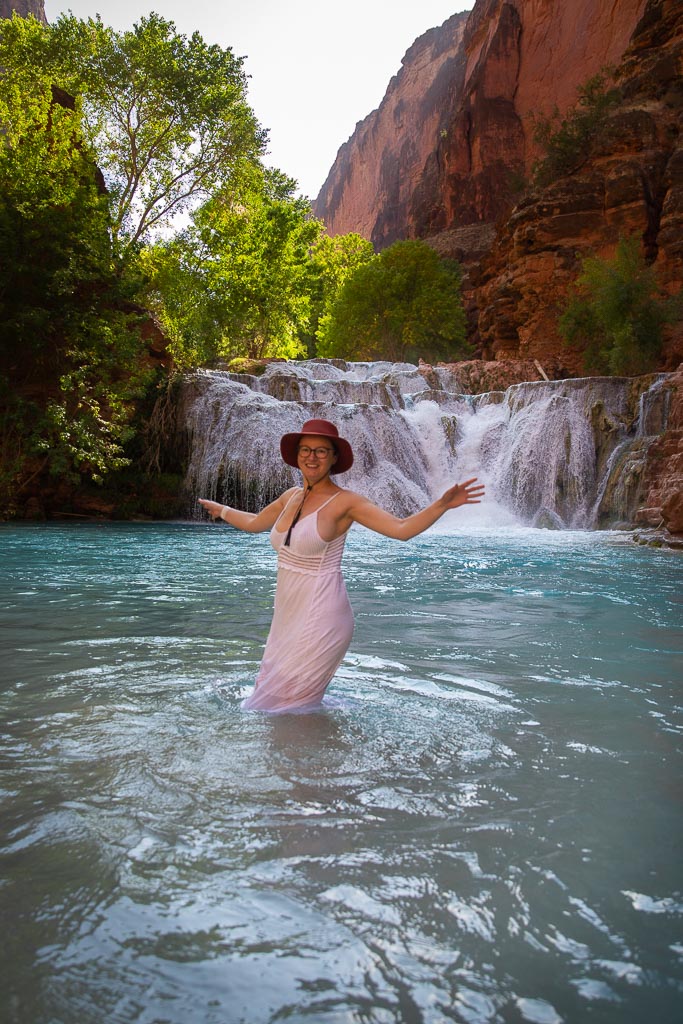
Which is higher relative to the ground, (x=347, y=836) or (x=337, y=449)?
(x=337, y=449)

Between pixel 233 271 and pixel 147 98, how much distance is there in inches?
296

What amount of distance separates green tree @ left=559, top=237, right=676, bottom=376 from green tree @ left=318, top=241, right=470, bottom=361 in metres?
11.9

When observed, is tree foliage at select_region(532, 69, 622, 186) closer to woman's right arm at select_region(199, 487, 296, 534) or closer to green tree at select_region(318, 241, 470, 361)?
green tree at select_region(318, 241, 470, 361)

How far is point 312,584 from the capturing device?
346cm

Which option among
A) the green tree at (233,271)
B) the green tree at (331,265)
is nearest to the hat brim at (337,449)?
the green tree at (233,271)

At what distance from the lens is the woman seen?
135 inches

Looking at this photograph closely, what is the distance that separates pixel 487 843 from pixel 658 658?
10.2 feet

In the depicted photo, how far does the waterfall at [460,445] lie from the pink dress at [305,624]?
607 inches

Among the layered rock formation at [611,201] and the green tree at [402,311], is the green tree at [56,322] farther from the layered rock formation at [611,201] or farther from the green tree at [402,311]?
the green tree at [402,311]

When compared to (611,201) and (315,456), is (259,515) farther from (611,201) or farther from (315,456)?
(611,201)

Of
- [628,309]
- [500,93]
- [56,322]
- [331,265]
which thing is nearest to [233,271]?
[56,322]

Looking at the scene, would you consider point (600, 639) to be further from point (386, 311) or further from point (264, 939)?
point (386, 311)

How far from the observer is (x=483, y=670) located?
4512mm

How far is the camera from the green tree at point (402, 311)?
37.7 metres
